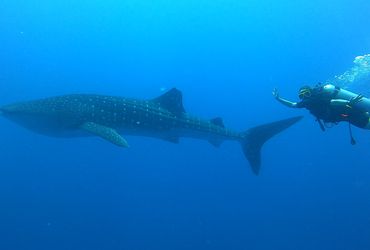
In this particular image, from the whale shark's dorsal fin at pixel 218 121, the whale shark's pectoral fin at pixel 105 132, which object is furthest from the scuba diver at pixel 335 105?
the whale shark's pectoral fin at pixel 105 132

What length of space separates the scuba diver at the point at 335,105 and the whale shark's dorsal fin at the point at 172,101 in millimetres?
4208

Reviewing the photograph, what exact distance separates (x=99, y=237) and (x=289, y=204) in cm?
1761

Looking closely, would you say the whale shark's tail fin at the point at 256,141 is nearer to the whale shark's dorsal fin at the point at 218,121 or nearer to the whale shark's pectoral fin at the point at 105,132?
the whale shark's dorsal fin at the point at 218,121

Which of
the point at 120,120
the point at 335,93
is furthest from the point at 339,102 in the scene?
the point at 120,120

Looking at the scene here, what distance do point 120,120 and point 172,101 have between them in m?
1.82

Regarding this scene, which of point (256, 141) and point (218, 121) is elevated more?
point (218, 121)

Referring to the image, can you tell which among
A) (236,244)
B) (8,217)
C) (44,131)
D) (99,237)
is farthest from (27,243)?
(44,131)

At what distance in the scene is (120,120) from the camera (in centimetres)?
1227

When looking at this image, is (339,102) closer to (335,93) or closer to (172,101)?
(335,93)

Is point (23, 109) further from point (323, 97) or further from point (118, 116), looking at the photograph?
point (323, 97)

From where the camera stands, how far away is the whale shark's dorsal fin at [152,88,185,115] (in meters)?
12.9

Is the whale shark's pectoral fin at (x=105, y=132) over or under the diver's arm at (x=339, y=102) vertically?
over

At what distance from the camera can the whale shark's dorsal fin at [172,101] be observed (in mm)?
12938

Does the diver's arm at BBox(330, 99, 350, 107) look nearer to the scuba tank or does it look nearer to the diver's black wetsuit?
the diver's black wetsuit
